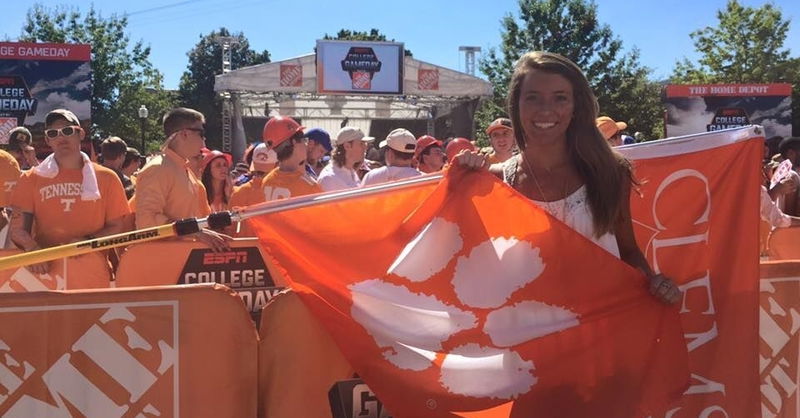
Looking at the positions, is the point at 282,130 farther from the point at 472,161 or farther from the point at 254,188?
the point at 472,161

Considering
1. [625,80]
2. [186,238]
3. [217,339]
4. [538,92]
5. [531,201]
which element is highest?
[625,80]

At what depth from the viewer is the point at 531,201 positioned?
2.88m

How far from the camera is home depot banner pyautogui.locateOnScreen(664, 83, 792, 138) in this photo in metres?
34.4

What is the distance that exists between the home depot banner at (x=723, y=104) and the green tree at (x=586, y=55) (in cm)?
650

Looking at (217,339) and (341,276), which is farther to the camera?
(217,339)

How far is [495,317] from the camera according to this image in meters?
2.92

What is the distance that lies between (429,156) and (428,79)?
2579cm

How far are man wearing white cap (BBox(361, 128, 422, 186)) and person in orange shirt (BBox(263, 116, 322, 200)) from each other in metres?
0.76

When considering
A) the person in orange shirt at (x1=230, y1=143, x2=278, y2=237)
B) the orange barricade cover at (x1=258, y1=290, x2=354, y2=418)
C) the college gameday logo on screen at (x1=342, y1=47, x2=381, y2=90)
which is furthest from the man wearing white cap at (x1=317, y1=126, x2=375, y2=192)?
A: the college gameday logo on screen at (x1=342, y1=47, x2=381, y2=90)

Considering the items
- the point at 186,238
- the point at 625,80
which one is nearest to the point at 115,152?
the point at 186,238

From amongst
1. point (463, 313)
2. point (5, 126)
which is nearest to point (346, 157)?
point (463, 313)

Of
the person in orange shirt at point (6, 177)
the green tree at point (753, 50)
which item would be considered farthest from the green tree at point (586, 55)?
the person in orange shirt at point (6, 177)

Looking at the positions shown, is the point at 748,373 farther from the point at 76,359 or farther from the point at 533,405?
the point at 76,359

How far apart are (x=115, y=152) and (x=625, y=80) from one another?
37.5 metres
